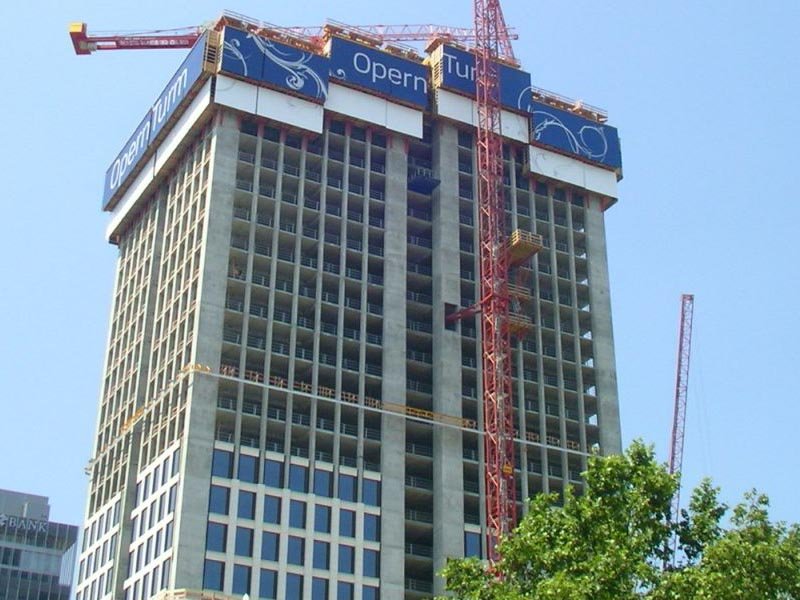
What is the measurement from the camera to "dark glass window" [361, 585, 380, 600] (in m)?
138

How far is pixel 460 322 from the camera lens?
519 ft

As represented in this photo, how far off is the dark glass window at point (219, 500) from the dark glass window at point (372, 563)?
1459 cm

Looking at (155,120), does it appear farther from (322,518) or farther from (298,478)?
(322,518)

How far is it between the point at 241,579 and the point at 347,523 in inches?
510

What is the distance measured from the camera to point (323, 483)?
14225 centimetres

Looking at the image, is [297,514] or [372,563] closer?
[297,514]

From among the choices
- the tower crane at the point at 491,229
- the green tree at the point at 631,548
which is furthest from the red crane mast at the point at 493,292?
the green tree at the point at 631,548

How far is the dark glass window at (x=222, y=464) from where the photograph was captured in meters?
137

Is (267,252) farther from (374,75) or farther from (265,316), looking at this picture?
(374,75)

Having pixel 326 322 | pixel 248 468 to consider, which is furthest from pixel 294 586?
pixel 326 322

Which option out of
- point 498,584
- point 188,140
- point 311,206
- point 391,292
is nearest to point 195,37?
point 188,140

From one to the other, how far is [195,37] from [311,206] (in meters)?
34.2

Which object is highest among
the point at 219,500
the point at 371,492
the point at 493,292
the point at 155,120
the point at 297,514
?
the point at 155,120

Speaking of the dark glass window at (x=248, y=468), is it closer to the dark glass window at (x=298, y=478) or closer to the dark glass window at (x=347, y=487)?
the dark glass window at (x=298, y=478)
